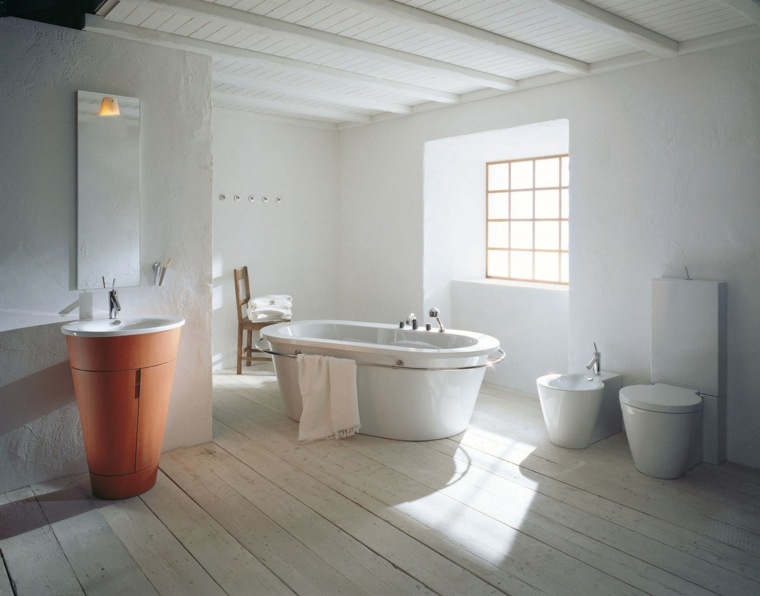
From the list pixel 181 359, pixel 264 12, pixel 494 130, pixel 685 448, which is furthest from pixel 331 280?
pixel 685 448

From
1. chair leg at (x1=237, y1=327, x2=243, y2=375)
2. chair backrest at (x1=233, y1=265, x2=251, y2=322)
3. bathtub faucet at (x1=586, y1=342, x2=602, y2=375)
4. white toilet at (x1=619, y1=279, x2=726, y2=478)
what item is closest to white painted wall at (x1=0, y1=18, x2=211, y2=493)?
chair leg at (x1=237, y1=327, x2=243, y2=375)

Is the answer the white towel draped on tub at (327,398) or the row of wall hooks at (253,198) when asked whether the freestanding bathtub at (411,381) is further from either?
the row of wall hooks at (253,198)

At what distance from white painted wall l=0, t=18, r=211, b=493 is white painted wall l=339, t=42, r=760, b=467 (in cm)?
245

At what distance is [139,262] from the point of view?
3.59m

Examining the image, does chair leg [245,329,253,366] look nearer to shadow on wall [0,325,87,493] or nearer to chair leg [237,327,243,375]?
chair leg [237,327,243,375]

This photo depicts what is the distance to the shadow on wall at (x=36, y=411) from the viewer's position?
10.5 feet

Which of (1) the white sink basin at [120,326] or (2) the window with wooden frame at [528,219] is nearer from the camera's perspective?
(1) the white sink basin at [120,326]

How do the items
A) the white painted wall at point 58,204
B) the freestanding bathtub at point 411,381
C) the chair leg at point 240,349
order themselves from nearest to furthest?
1. the white painted wall at point 58,204
2. the freestanding bathtub at point 411,381
3. the chair leg at point 240,349

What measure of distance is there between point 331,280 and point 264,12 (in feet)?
12.0

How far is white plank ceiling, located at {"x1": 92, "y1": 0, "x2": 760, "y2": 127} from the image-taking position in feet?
10.0

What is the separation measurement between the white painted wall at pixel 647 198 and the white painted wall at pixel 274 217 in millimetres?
1495

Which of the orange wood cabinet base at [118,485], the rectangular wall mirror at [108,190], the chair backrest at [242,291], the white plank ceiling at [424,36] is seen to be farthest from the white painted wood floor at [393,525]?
the white plank ceiling at [424,36]

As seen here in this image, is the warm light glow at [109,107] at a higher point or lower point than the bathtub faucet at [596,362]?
higher

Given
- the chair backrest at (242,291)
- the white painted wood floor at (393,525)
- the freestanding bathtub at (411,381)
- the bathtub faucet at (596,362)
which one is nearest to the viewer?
the white painted wood floor at (393,525)
